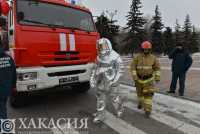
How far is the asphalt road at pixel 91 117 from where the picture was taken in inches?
232

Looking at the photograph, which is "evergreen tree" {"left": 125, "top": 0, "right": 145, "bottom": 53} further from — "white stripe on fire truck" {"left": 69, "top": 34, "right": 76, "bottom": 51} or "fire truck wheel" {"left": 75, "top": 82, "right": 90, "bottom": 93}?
"white stripe on fire truck" {"left": 69, "top": 34, "right": 76, "bottom": 51}

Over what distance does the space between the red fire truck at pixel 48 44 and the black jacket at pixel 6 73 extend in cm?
167

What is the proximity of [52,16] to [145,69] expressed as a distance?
261 cm

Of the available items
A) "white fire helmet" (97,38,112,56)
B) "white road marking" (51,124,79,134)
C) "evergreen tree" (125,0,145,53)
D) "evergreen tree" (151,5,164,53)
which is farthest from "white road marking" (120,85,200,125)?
"evergreen tree" (151,5,164,53)

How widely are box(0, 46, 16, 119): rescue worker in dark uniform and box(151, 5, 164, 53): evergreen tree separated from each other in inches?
2025

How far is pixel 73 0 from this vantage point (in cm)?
843

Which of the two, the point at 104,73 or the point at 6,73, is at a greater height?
the point at 6,73

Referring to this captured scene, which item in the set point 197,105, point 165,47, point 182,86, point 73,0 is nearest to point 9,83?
point 73,0

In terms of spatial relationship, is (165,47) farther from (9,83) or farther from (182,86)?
(9,83)

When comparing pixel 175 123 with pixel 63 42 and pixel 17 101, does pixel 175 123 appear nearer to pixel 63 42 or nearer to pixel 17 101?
pixel 63 42

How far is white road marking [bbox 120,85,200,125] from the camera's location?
6949mm

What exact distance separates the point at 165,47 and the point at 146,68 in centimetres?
5104

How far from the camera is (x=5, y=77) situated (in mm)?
4816

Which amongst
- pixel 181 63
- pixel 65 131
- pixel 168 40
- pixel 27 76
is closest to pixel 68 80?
pixel 27 76
